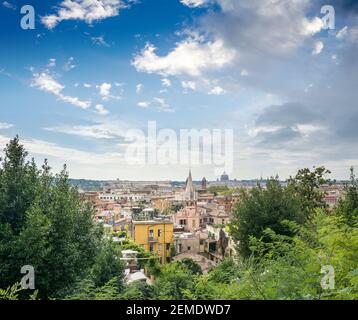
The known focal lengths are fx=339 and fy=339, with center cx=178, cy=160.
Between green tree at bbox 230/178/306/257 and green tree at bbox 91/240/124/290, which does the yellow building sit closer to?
green tree at bbox 230/178/306/257

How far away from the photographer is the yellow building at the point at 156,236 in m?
11.3

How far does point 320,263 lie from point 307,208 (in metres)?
9.27

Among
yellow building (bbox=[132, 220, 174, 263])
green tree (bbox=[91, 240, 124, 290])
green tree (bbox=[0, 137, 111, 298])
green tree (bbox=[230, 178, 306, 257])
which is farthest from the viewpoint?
yellow building (bbox=[132, 220, 174, 263])

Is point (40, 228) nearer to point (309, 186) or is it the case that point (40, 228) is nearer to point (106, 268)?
point (106, 268)

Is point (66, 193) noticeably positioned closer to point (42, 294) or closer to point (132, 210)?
point (42, 294)

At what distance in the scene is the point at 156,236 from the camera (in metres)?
12.2

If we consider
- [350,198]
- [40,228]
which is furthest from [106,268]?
[350,198]

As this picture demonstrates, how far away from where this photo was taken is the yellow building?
1126 cm

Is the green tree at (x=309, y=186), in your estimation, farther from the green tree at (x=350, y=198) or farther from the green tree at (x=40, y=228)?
the green tree at (x=40, y=228)

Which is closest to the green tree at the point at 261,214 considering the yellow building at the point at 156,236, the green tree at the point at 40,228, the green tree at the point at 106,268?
the yellow building at the point at 156,236

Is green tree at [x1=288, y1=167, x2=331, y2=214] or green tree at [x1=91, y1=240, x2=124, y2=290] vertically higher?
green tree at [x1=288, y1=167, x2=331, y2=214]

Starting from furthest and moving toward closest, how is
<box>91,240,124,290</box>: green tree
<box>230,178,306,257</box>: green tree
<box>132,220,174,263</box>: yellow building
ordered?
<box>132,220,174,263</box>: yellow building, <box>230,178,306,257</box>: green tree, <box>91,240,124,290</box>: green tree

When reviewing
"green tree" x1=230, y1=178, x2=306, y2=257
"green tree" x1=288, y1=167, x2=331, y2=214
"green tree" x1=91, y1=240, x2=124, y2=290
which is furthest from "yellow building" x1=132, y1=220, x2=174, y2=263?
"green tree" x1=288, y1=167, x2=331, y2=214

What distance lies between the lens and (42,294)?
629 centimetres
